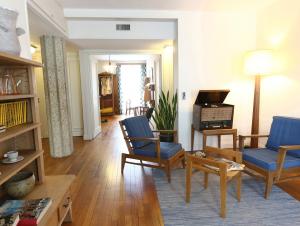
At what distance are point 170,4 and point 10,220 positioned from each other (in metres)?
3.51

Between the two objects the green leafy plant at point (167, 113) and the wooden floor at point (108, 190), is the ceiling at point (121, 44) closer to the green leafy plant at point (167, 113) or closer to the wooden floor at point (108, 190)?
the green leafy plant at point (167, 113)

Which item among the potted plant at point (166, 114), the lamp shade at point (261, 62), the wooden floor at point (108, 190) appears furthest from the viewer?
the potted plant at point (166, 114)

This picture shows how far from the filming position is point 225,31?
12.4ft

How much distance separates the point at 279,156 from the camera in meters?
2.17

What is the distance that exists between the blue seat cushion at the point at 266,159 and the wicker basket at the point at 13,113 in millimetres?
2520

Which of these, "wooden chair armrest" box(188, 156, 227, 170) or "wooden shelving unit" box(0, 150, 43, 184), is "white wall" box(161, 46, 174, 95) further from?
"wooden shelving unit" box(0, 150, 43, 184)

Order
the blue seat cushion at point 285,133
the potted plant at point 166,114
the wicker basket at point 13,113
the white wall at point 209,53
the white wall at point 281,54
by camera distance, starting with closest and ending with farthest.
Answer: the wicker basket at point 13,113 → the blue seat cushion at point 285,133 → the white wall at point 281,54 → the white wall at point 209,53 → the potted plant at point 166,114

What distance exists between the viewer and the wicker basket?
1536 millimetres

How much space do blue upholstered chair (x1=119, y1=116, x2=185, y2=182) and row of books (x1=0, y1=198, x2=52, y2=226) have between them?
149cm

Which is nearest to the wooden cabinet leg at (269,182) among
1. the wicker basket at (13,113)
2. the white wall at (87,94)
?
the wicker basket at (13,113)

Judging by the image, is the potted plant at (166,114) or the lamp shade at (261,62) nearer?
the lamp shade at (261,62)

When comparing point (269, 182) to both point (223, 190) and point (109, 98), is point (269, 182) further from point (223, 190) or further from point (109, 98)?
point (109, 98)

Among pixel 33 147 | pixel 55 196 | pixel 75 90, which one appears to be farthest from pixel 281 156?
pixel 75 90

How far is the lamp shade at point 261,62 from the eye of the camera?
3141mm
